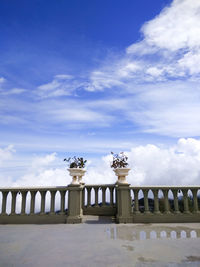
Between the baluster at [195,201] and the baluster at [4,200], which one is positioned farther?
the baluster at [4,200]

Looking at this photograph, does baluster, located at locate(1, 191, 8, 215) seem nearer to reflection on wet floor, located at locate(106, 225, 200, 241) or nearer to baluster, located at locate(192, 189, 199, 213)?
reflection on wet floor, located at locate(106, 225, 200, 241)

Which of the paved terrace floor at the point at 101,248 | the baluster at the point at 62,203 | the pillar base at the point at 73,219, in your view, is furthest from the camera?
the baluster at the point at 62,203

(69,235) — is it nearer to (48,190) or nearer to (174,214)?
(48,190)

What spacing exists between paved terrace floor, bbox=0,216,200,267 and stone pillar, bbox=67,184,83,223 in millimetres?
1573

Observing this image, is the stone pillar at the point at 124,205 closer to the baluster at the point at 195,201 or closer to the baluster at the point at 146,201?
the baluster at the point at 146,201

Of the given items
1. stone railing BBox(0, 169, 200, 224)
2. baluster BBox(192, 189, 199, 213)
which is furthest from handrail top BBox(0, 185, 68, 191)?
baluster BBox(192, 189, 199, 213)

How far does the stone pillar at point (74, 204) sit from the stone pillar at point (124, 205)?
1400 millimetres

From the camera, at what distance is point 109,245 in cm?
447

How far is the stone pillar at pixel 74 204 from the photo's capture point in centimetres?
754

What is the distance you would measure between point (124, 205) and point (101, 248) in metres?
3.29

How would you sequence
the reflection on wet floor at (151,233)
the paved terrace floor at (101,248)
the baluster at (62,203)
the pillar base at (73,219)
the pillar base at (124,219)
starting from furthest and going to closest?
1. the baluster at (62,203)
2. the pillar base at (73,219)
3. the pillar base at (124,219)
4. the reflection on wet floor at (151,233)
5. the paved terrace floor at (101,248)

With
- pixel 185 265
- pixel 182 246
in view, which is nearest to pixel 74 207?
pixel 182 246

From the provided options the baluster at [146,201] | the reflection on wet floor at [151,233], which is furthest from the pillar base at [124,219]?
the reflection on wet floor at [151,233]

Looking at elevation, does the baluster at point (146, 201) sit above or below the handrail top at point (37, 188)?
below
